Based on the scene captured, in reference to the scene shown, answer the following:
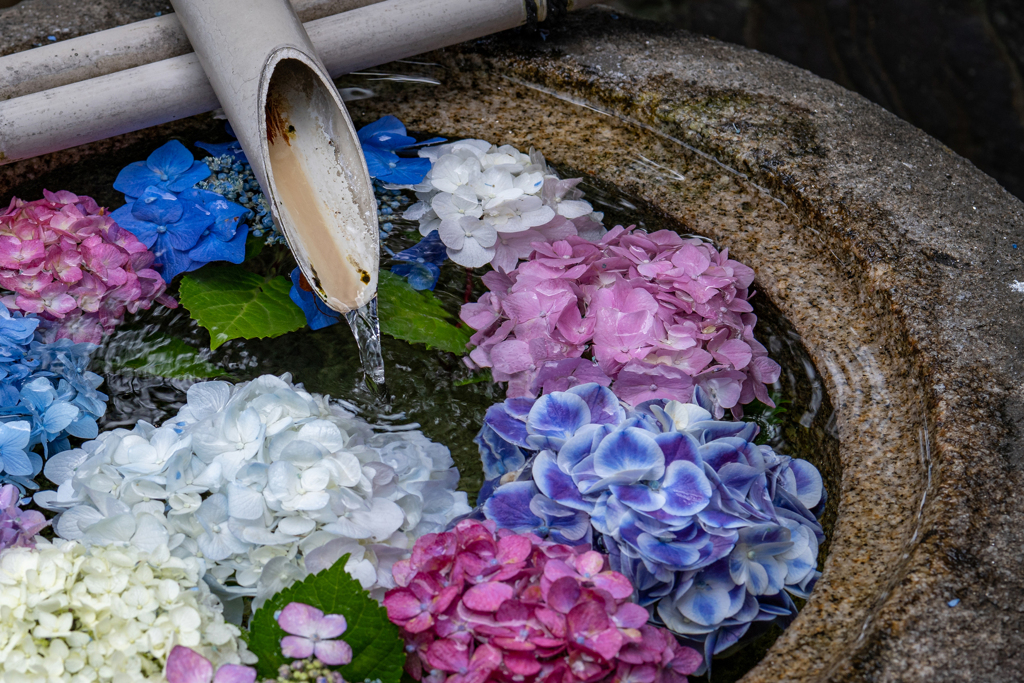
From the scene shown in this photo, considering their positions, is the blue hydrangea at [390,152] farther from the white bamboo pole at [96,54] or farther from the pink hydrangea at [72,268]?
the pink hydrangea at [72,268]

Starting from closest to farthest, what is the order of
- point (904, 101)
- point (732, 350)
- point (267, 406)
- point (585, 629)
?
point (585, 629)
point (267, 406)
point (732, 350)
point (904, 101)

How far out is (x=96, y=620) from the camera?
1086mm

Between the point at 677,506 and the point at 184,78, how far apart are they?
4.82 ft

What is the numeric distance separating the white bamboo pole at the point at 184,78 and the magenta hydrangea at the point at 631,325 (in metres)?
0.72

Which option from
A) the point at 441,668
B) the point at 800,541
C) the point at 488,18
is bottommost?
the point at 800,541

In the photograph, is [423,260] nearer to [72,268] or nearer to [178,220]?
[178,220]

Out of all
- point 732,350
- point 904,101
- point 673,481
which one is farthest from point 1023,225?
point 904,101

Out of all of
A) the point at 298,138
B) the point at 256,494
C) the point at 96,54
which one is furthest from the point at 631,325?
the point at 96,54

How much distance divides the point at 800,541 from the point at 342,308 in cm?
91

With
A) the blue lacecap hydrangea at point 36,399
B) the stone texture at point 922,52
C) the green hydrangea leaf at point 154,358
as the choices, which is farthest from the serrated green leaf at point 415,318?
the stone texture at point 922,52

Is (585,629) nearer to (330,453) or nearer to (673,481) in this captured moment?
(673,481)

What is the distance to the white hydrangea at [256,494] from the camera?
119 cm

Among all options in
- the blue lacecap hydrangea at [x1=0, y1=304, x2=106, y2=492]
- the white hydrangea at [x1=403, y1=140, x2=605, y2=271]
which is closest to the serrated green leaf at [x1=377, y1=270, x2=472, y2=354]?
the white hydrangea at [x1=403, y1=140, x2=605, y2=271]

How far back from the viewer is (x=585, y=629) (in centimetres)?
106
